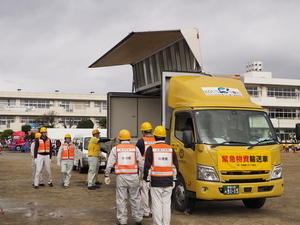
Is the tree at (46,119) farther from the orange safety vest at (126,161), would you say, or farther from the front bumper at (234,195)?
the front bumper at (234,195)

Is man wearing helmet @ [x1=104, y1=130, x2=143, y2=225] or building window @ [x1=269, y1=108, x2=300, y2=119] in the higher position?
building window @ [x1=269, y1=108, x2=300, y2=119]

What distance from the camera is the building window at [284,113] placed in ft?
224

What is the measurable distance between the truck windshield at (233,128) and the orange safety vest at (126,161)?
1.46 m

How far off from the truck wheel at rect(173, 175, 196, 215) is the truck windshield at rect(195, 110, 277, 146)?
1.16m

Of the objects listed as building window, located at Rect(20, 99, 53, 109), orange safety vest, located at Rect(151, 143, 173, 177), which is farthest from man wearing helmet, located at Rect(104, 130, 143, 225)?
building window, located at Rect(20, 99, 53, 109)

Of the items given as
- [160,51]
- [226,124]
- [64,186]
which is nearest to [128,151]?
[226,124]

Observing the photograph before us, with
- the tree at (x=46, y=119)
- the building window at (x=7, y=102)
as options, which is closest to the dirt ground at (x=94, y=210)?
the tree at (x=46, y=119)

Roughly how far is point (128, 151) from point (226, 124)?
222cm

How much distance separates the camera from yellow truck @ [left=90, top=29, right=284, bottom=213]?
295 inches

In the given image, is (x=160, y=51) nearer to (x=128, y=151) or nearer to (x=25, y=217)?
(x=128, y=151)

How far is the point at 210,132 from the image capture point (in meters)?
7.89

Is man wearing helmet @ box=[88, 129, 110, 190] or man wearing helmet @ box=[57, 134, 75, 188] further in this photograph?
man wearing helmet @ box=[57, 134, 75, 188]

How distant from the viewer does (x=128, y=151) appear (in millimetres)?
7230

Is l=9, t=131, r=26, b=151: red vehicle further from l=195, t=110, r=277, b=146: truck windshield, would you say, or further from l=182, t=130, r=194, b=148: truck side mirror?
l=182, t=130, r=194, b=148: truck side mirror
